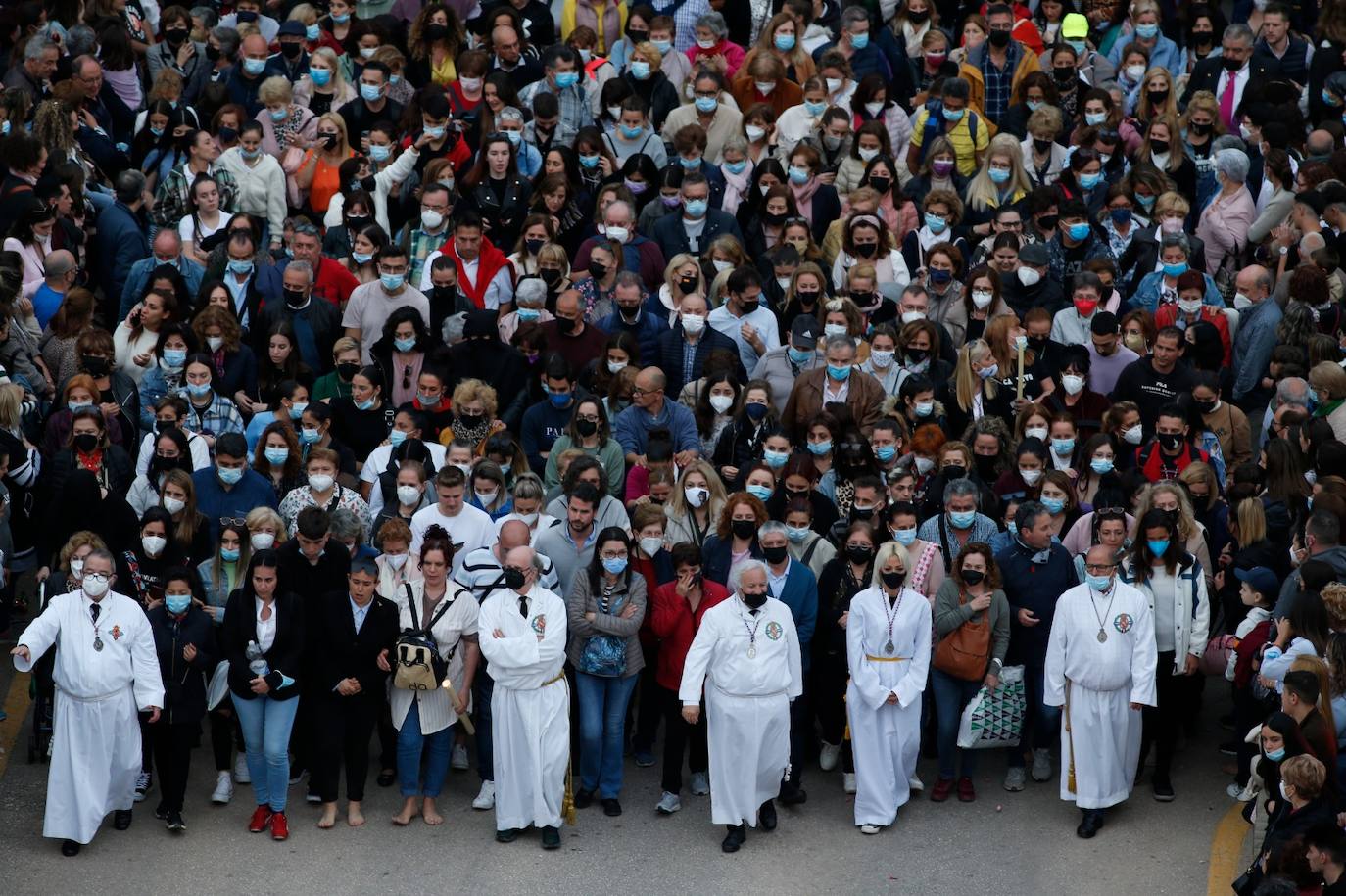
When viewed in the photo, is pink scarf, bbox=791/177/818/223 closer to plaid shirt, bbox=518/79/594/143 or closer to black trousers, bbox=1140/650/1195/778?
plaid shirt, bbox=518/79/594/143

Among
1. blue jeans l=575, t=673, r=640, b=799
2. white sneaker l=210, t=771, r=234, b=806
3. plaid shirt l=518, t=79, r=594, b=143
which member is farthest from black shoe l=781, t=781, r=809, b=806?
plaid shirt l=518, t=79, r=594, b=143

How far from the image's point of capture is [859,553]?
1541 cm

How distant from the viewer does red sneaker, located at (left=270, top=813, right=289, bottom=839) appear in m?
14.8

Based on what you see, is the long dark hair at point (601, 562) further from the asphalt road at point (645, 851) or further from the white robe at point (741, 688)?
the asphalt road at point (645, 851)

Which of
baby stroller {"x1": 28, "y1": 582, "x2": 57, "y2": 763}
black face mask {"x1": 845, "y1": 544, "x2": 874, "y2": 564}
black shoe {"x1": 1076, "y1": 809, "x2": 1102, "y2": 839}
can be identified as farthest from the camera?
black face mask {"x1": 845, "y1": 544, "x2": 874, "y2": 564}

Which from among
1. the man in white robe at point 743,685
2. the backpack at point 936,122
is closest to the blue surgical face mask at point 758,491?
the man in white robe at point 743,685

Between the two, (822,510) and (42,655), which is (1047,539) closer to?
(822,510)

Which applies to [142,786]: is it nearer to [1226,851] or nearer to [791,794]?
[791,794]

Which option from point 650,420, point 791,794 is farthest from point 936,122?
point 791,794

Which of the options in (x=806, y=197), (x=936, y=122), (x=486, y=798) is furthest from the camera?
(x=936, y=122)

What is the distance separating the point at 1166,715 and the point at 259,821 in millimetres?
6265

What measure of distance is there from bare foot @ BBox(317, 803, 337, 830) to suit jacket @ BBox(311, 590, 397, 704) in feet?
2.49

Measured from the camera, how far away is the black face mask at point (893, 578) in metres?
15.0

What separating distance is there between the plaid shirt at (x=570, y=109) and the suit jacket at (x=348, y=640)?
24.5 ft
